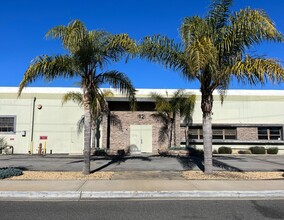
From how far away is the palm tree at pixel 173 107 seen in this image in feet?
84.5

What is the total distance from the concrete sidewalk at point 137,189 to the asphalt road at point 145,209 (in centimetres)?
65

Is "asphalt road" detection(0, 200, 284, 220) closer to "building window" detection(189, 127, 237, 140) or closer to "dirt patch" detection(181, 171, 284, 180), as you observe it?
"dirt patch" detection(181, 171, 284, 180)

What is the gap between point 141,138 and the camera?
92.1ft

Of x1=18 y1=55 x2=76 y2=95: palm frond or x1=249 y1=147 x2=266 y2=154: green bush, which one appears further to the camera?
x1=249 y1=147 x2=266 y2=154: green bush

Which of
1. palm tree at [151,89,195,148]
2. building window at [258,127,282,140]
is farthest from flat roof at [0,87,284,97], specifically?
building window at [258,127,282,140]

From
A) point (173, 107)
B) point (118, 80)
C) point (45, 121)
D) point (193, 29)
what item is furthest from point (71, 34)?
point (45, 121)

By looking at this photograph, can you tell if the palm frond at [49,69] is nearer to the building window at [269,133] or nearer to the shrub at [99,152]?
the shrub at [99,152]

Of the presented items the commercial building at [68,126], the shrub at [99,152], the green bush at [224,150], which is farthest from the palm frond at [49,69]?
the green bush at [224,150]

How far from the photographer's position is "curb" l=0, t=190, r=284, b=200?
9047 mm

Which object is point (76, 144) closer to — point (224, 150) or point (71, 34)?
point (224, 150)

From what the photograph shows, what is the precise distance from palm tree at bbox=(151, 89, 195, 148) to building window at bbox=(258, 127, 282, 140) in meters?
7.83

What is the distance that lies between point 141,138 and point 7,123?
1180cm

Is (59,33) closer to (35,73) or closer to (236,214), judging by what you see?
(35,73)

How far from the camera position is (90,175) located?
12797 mm
